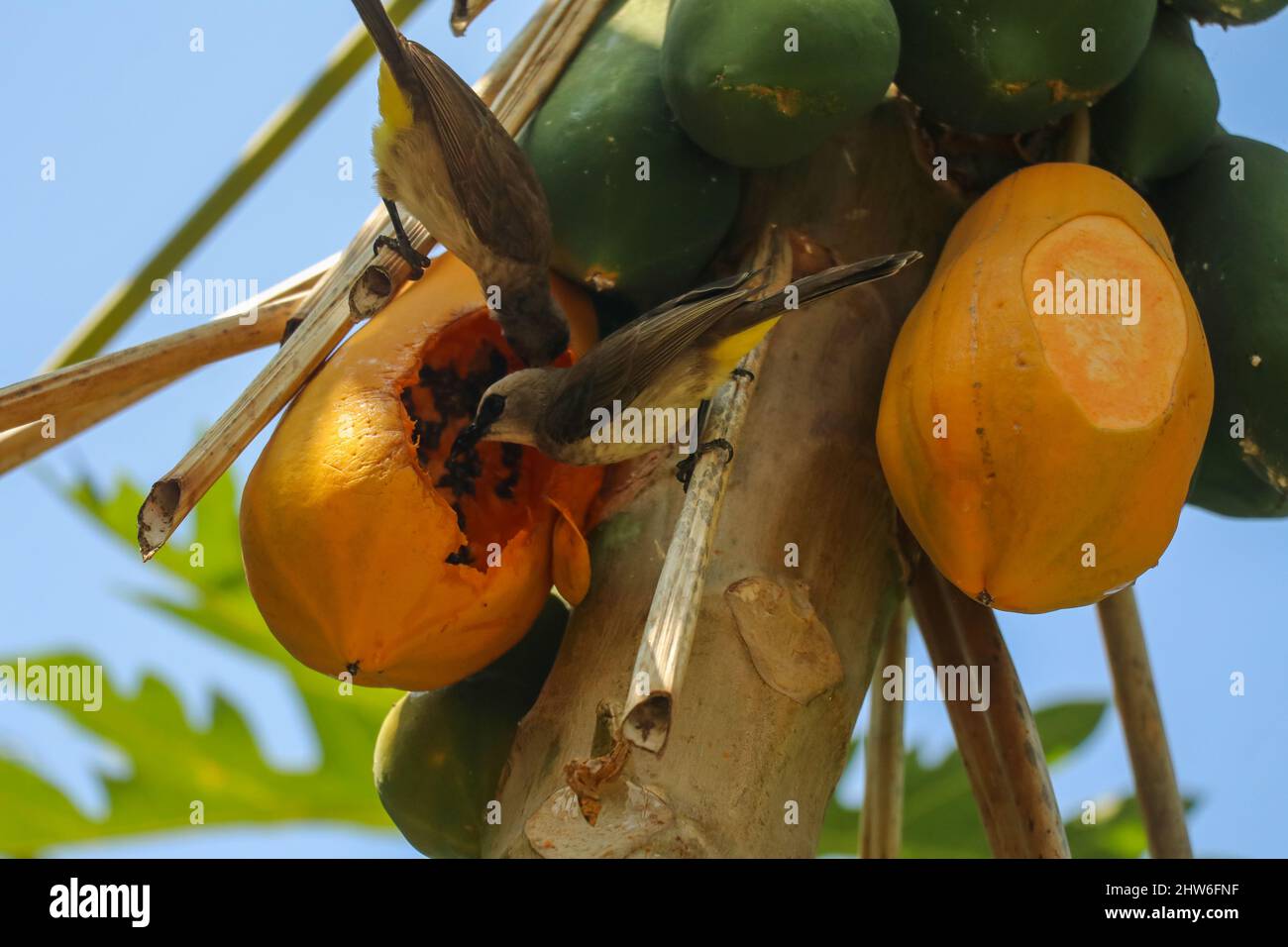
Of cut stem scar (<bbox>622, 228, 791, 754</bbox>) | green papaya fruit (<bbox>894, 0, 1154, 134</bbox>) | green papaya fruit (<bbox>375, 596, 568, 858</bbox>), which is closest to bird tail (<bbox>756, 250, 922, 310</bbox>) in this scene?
cut stem scar (<bbox>622, 228, 791, 754</bbox>)

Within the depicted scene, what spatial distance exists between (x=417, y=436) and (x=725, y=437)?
522 millimetres

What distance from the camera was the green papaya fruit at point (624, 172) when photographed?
80.5 inches

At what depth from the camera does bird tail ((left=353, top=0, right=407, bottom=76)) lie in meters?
1.97

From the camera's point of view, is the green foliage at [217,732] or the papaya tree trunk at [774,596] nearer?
the papaya tree trunk at [774,596]

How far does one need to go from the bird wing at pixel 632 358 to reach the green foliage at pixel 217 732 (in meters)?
1.50

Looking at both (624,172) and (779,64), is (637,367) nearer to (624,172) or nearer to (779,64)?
(624,172)

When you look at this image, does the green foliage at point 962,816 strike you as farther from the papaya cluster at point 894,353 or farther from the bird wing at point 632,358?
the bird wing at point 632,358

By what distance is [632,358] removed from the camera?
6.86 feet

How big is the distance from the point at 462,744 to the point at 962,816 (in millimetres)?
1665

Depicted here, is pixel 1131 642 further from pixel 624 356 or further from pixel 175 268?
pixel 175 268

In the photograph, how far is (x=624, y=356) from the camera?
2.08 meters

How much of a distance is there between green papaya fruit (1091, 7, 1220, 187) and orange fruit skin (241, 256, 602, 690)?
3.21 ft

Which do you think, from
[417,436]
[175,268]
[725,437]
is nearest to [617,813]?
[725,437]

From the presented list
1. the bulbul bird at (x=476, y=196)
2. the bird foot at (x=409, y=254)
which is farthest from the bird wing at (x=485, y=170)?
the bird foot at (x=409, y=254)
